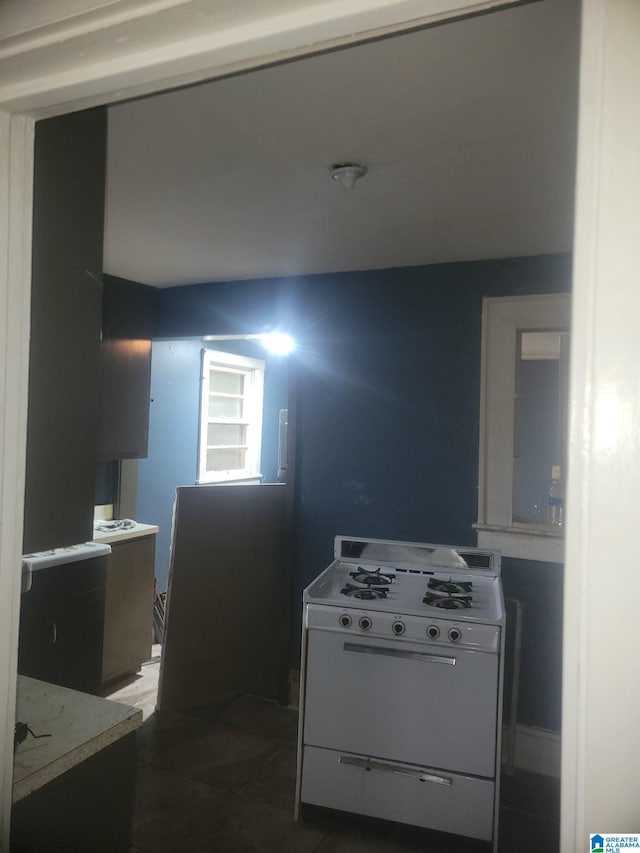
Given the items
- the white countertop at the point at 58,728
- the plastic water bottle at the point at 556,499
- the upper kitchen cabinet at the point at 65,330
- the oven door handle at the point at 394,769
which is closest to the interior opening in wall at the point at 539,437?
the plastic water bottle at the point at 556,499

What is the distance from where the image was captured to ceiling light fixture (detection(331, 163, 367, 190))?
1856 millimetres

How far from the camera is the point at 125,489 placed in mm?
3902

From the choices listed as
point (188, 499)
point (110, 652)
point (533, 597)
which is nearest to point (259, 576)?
point (188, 499)

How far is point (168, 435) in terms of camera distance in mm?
4449

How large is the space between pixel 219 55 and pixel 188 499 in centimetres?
278

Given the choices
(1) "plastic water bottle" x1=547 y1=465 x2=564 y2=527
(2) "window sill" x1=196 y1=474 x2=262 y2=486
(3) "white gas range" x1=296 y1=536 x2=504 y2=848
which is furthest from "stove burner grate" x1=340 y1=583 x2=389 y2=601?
(2) "window sill" x1=196 y1=474 x2=262 y2=486

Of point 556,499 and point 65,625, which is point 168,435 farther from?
point 556,499

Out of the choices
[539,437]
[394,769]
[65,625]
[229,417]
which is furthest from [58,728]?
[229,417]

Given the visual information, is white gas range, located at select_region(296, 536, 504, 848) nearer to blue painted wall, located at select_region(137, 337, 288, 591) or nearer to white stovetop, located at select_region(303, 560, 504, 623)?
white stovetop, located at select_region(303, 560, 504, 623)

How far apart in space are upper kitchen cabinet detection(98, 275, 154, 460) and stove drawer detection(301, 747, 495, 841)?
6.55ft

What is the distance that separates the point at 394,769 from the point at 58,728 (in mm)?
1524

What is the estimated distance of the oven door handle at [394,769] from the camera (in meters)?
2.23

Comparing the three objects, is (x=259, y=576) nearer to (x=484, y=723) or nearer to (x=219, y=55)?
(x=484, y=723)

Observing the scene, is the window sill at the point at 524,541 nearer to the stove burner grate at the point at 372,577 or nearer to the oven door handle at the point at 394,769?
the stove burner grate at the point at 372,577
